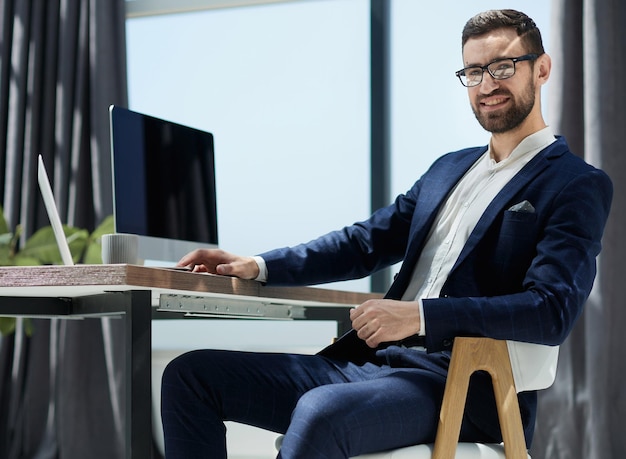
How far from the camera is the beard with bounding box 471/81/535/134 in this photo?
5.89 ft

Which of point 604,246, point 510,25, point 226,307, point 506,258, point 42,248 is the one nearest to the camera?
point 506,258

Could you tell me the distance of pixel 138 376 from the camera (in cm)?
161

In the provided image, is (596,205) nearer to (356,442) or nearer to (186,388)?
(356,442)

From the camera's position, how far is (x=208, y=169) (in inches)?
110

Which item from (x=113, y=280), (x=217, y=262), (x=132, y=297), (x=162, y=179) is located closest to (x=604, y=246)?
(x=162, y=179)

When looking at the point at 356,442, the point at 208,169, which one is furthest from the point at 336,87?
the point at 356,442

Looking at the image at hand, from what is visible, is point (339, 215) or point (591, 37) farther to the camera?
point (339, 215)

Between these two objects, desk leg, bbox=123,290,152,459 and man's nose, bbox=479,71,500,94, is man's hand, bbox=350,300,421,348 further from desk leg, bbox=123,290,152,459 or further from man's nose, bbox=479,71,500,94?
man's nose, bbox=479,71,500,94

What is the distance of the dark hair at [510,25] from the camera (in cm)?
178

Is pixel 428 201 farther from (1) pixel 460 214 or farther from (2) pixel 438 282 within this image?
(2) pixel 438 282

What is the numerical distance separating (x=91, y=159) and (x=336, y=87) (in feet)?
4.15

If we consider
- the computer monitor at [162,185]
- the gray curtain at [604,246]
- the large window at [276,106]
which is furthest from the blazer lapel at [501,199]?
the large window at [276,106]

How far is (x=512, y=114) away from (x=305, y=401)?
783 millimetres

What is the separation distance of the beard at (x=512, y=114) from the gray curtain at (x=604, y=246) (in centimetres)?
178
